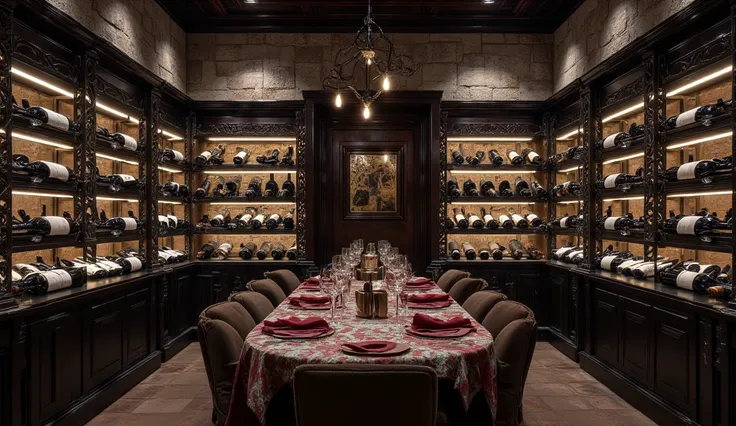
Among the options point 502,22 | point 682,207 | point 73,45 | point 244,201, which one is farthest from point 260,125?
point 682,207

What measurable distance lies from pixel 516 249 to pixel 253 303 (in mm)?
3762

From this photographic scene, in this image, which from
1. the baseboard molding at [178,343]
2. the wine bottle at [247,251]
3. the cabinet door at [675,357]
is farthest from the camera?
the wine bottle at [247,251]

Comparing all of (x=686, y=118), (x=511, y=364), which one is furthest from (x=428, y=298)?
(x=686, y=118)

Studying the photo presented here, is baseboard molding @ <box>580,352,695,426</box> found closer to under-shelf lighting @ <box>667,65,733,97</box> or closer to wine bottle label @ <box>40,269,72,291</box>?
under-shelf lighting @ <box>667,65,733,97</box>

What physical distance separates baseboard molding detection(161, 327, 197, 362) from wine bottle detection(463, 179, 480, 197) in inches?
143

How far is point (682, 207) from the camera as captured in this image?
4.06 metres

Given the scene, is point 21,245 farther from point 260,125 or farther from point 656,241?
point 656,241

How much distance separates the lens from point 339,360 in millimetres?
2096

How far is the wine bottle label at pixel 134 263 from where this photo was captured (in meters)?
4.54

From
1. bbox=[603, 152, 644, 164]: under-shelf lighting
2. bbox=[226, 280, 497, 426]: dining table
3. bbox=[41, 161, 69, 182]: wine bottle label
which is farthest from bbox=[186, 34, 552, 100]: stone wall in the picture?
bbox=[226, 280, 497, 426]: dining table

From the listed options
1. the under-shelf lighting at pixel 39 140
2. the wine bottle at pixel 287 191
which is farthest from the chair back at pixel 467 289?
the under-shelf lighting at pixel 39 140

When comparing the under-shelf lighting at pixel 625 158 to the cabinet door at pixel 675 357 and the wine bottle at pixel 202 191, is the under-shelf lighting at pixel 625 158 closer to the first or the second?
the cabinet door at pixel 675 357

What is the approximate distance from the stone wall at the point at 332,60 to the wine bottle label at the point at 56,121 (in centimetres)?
280

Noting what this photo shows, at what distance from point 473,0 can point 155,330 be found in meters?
4.82
